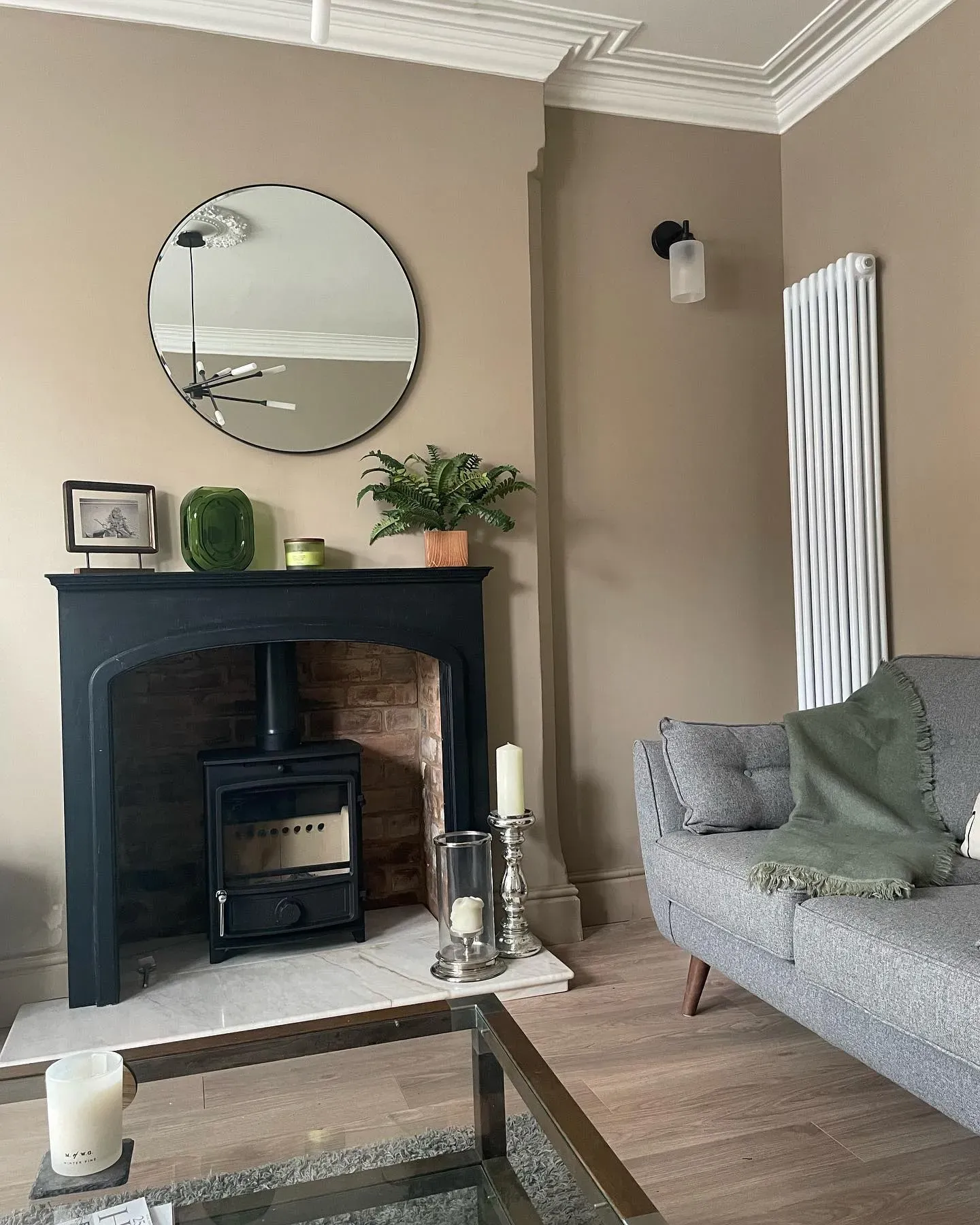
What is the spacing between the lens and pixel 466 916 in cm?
276

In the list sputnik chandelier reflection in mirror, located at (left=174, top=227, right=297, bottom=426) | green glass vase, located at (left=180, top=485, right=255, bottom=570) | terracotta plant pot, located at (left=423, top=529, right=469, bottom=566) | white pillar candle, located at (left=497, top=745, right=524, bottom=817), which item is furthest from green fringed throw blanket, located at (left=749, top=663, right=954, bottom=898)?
sputnik chandelier reflection in mirror, located at (left=174, top=227, right=297, bottom=426)

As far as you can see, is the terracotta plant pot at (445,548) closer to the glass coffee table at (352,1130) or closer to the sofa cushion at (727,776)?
the sofa cushion at (727,776)

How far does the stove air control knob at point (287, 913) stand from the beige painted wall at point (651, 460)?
93cm

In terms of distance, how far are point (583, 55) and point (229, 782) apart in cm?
253

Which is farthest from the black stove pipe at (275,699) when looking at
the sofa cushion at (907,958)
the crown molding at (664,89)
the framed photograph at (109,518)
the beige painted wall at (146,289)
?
the crown molding at (664,89)

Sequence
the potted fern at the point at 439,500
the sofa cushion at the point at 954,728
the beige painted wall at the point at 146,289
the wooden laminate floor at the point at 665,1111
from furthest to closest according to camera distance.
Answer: the potted fern at the point at 439,500 → the beige painted wall at the point at 146,289 → the sofa cushion at the point at 954,728 → the wooden laminate floor at the point at 665,1111

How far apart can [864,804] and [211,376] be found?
83.2 inches

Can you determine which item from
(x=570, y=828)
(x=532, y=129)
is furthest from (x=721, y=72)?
(x=570, y=828)

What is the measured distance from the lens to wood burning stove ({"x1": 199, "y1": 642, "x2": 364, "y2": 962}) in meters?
2.89

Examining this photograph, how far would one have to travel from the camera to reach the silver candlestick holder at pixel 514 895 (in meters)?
2.93

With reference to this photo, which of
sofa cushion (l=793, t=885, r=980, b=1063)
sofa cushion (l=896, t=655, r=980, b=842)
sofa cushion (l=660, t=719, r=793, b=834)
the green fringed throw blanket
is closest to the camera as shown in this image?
sofa cushion (l=793, t=885, r=980, b=1063)

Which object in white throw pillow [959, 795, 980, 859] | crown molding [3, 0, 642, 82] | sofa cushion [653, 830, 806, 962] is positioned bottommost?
sofa cushion [653, 830, 806, 962]

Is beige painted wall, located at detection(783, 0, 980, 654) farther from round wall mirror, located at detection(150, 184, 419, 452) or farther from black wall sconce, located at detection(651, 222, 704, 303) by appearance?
round wall mirror, located at detection(150, 184, 419, 452)

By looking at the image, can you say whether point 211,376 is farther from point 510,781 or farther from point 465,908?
point 465,908
